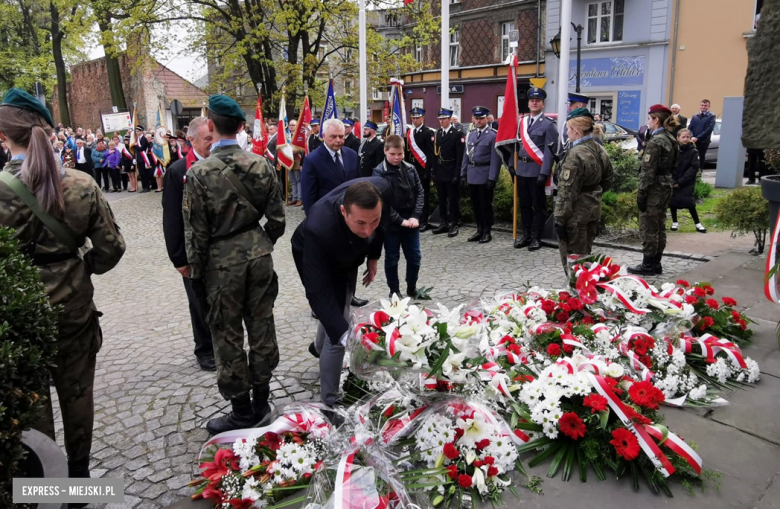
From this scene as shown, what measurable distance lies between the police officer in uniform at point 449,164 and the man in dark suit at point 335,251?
633 centimetres

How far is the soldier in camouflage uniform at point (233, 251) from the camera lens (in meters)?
3.52

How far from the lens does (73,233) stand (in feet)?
9.85

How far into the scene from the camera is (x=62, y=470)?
2.45m

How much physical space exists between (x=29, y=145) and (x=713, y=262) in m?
6.79

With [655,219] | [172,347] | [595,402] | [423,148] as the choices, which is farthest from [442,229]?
[595,402]

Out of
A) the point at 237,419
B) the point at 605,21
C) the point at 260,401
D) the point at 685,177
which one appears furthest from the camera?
Result: the point at 605,21

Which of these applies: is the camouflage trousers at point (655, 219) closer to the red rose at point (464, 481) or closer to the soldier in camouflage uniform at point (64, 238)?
the red rose at point (464, 481)

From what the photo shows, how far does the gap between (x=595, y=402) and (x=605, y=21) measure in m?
27.5

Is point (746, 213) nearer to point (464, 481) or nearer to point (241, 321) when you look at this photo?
point (464, 481)

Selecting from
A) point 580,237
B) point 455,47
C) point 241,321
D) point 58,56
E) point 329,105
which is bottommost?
point 241,321

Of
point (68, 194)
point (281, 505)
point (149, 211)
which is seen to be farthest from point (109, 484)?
point (149, 211)

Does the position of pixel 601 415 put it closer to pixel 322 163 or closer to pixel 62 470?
pixel 62 470

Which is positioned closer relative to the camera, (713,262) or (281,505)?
(281,505)

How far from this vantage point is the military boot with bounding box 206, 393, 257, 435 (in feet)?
12.3
